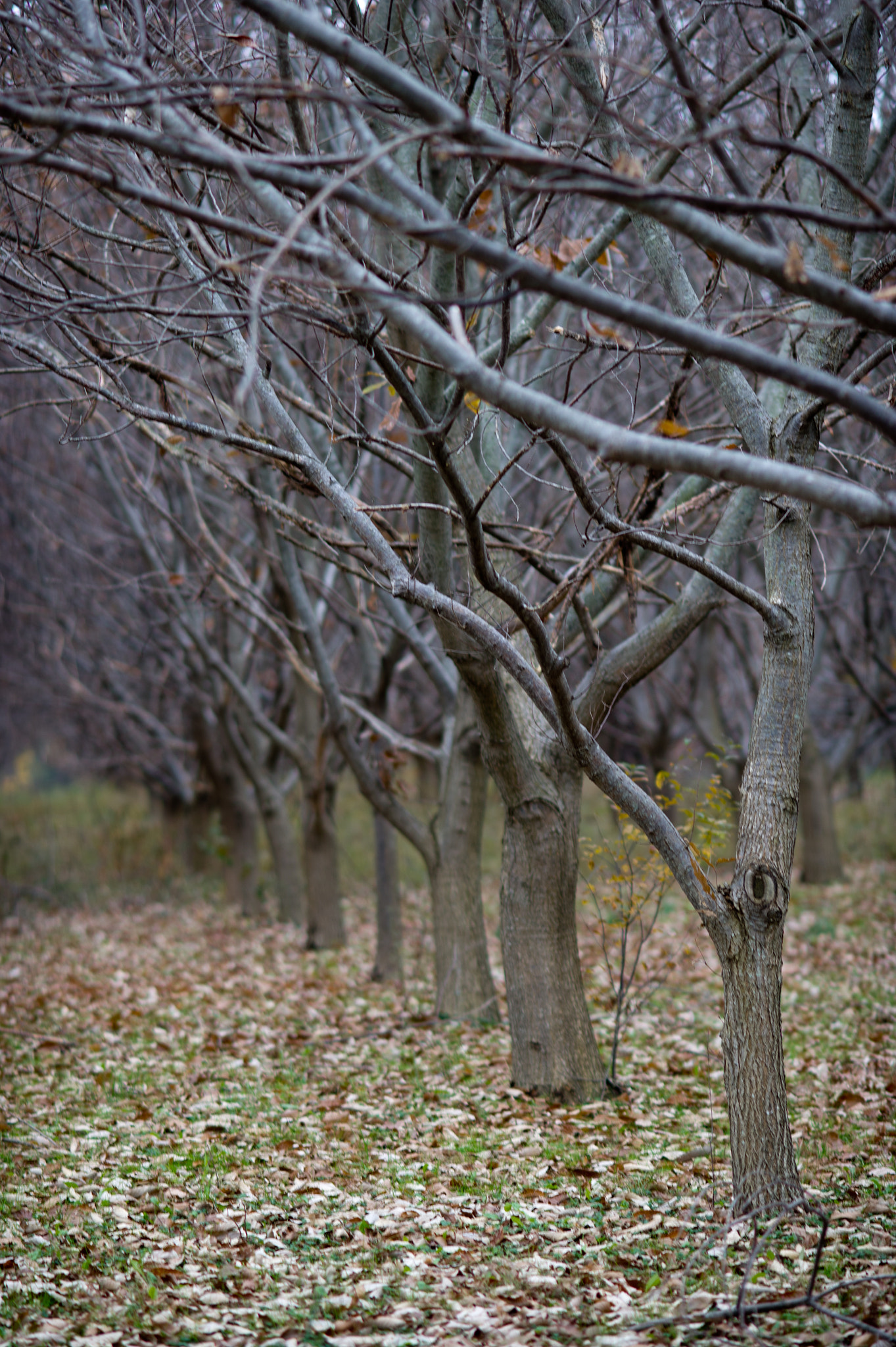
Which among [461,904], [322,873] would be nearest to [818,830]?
[322,873]

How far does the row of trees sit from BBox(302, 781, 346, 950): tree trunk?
0.41 m

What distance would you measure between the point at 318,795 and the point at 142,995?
8.29 feet

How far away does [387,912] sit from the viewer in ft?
29.1

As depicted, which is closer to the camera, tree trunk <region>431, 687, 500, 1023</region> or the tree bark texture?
tree trunk <region>431, 687, 500, 1023</region>

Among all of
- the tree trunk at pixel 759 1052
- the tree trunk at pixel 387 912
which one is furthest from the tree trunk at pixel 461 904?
the tree trunk at pixel 759 1052

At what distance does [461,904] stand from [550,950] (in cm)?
185

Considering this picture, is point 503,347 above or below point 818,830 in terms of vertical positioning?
above

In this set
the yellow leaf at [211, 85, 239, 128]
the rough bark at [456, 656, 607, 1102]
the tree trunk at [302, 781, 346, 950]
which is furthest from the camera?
the tree trunk at [302, 781, 346, 950]

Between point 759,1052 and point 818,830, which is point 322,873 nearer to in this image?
point 818,830

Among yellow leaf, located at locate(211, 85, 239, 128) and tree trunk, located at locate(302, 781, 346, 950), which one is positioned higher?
yellow leaf, located at locate(211, 85, 239, 128)

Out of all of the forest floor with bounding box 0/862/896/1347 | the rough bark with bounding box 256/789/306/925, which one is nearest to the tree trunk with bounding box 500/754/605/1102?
the forest floor with bounding box 0/862/896/1347

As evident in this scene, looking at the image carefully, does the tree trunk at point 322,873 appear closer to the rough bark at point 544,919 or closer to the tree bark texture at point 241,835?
the tree bark texture at point 241,835

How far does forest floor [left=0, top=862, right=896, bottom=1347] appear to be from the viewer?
3.27 m

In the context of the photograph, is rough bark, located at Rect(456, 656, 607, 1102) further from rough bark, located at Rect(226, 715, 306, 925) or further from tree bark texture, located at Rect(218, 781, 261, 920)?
tree bark texture, located at Rect(218, 781, 261, 920)
